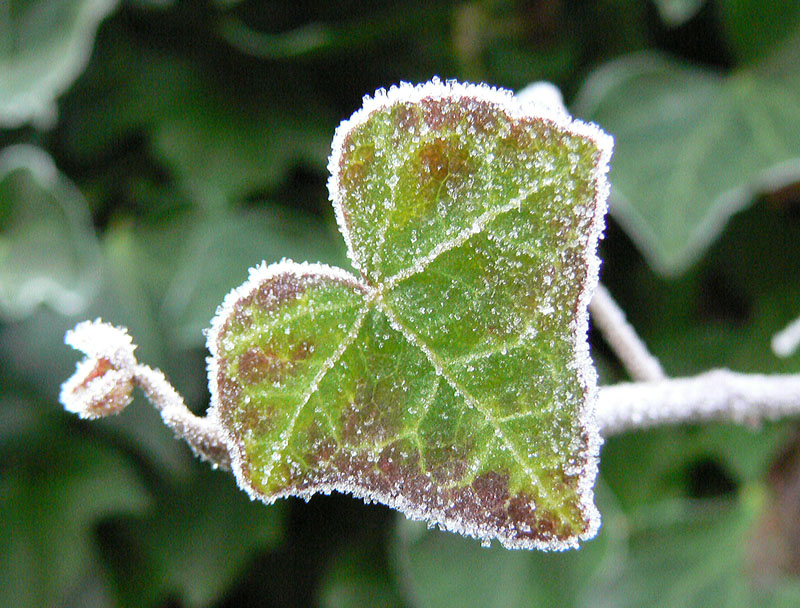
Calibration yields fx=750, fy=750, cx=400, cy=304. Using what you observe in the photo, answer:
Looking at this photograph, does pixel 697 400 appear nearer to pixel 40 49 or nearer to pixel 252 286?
pixel 252 286

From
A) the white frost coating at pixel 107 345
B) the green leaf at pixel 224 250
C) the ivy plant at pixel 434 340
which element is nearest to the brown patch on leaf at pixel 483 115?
the ivy plant at pixel 434 340

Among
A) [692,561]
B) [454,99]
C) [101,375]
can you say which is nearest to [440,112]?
[454,99]

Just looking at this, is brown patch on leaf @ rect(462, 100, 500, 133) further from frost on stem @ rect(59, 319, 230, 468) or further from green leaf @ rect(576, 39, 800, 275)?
green leaf @ rect(576, 39, 800, 275)

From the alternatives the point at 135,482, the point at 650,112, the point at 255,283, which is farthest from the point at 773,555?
the point at 255,283

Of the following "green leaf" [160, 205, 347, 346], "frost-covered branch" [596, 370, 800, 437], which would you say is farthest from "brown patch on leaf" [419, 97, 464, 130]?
"green leaf" [160, 205, 347, 346]

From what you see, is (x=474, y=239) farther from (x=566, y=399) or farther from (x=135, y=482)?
(x=135, y=482)

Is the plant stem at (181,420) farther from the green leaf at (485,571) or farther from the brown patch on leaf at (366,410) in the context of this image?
the green leaf at (485,571)

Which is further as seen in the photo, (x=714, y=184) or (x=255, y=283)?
(x=714, y=184)
